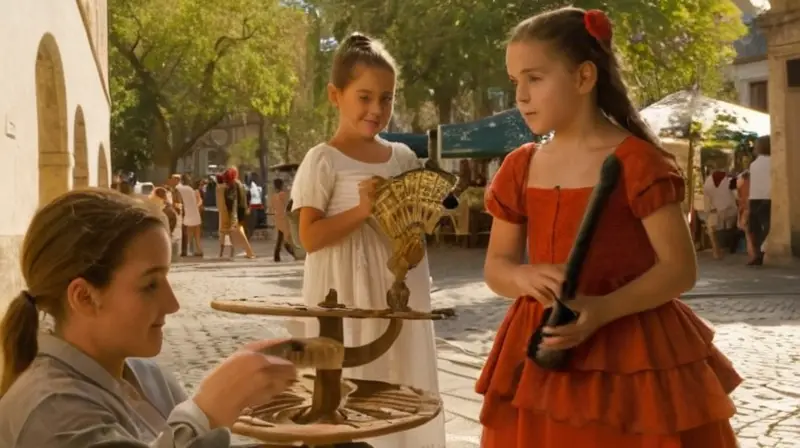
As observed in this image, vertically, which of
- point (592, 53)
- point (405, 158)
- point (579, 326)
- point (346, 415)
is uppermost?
point (592, 53)

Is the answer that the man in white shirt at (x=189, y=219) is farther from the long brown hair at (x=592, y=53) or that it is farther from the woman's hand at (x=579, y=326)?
the woman's hand at (x=579, y=326)

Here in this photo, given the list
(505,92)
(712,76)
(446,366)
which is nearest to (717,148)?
(505,92)

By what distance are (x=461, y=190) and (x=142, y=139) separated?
2525 cm

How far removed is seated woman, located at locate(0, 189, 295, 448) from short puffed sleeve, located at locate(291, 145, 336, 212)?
1.48 meters

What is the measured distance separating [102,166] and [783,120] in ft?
47.5

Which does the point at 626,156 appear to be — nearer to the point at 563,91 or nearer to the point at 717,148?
the point at 563,91

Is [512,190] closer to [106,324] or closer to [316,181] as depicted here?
[316,181]

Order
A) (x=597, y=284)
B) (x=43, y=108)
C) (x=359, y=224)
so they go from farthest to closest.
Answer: (x=43, y=108)
(x=359, y=224)
(x=597, y=284)

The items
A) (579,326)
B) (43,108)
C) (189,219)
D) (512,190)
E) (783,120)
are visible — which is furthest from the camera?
(189,219)

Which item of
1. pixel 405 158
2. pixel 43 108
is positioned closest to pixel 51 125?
pixel 43 108

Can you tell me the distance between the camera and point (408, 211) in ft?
9.09

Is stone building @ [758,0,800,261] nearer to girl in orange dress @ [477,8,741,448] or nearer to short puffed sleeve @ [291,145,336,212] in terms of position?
short puffed sleeve @ [291,145,336,212]

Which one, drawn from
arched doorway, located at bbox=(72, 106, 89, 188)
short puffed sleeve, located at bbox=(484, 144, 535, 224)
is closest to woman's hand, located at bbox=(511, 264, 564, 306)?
short puffed sleeve, located at bbox=(484, 144, 535, 224)

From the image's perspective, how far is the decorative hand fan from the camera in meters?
2.73
